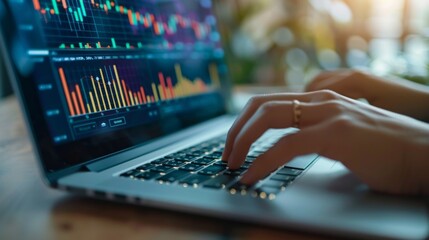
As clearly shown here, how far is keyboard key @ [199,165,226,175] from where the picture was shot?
0.49m

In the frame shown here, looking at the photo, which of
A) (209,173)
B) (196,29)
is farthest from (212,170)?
(196,29)

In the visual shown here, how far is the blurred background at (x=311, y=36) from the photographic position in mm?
2213

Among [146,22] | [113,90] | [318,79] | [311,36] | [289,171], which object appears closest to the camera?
[289,171]

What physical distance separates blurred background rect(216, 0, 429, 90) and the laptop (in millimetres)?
1472

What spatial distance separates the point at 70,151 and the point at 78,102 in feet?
0.24

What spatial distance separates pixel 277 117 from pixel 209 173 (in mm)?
111

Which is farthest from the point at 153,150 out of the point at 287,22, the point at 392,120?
the point at 287,22

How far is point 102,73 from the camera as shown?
0.59 m

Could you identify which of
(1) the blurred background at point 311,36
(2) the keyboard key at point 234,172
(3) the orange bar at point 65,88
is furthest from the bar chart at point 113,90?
(1) the blurred background at point 311,36

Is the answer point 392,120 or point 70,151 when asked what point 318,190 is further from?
point 70,151

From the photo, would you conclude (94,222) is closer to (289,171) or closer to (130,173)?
(130,173)

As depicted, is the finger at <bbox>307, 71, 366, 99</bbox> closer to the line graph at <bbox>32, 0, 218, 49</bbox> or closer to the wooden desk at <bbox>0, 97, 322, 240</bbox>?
the line graph at <bbox>32, 0, 218, 49</bbox>

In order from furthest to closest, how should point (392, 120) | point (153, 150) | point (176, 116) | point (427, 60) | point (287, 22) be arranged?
point (287, 22) < point (427, 60) < point (176, 116) < point (153, 150) < point (392, 120)

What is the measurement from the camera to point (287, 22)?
85.9 inches
